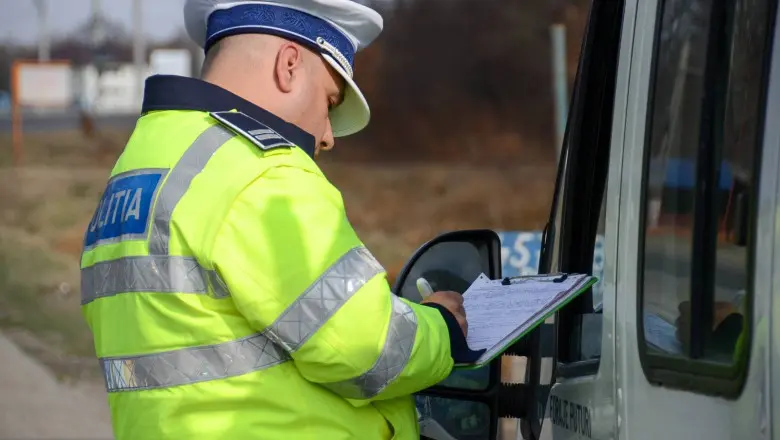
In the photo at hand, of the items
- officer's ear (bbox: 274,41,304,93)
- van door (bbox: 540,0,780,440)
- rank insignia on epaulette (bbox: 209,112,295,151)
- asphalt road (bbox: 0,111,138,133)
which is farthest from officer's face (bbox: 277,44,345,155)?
asphalt road (bbox: 0,111,138,133)

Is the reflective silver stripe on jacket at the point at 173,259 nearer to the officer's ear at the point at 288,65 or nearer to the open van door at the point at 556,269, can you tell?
the officer's ear at the point at 288,65

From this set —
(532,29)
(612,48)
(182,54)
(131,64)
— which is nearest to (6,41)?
(131,64)

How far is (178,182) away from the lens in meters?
2.00

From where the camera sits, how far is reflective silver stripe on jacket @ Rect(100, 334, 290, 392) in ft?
6.48

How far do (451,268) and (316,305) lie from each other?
2.01ft

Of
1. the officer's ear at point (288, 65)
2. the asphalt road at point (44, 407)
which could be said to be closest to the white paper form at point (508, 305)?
the officer's ear at point (288, 65)

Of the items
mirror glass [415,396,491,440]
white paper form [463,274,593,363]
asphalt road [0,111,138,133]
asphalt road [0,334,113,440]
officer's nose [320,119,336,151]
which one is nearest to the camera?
white paper form [463,274,593,363]

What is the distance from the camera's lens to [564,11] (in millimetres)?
24406

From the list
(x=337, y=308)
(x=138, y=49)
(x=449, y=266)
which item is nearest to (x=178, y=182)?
(x=337, y=308)

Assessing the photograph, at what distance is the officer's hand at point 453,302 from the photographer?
2180 millimetres

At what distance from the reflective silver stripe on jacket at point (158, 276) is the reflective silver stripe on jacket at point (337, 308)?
0.13 metres

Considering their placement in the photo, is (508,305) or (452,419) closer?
(508,305)

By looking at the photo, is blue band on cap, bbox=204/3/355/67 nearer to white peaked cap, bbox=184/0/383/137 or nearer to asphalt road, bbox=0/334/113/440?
white peaked cap, bbox=184/0/383/137

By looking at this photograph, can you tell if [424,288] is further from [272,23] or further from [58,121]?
[58,121]
